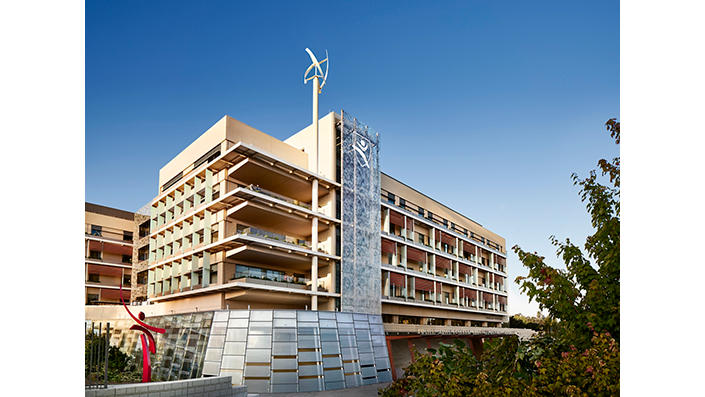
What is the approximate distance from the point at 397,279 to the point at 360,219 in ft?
27.1

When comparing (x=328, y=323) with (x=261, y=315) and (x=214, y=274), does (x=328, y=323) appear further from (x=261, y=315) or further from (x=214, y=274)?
(x=214, y=274)

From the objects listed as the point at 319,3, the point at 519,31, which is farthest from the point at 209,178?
the point at 519,31

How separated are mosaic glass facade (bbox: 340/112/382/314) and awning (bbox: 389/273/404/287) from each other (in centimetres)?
353

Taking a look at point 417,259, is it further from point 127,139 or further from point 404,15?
point 404,15

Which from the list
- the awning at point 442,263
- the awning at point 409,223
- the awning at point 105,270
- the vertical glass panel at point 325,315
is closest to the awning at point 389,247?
the awning at point 409,223

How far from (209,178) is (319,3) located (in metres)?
24.8

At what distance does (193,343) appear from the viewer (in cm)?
2727

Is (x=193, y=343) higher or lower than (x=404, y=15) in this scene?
lower

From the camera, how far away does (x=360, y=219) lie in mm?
37750

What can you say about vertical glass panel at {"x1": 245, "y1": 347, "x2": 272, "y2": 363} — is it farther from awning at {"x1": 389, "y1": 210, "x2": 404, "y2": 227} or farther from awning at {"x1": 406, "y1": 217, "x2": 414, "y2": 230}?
awning at {"x1": 406, "y1": 217, "x2": 414, "y2": 230}

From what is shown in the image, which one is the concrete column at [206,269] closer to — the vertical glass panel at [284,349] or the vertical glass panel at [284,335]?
the vertical glass panel at [284,335]

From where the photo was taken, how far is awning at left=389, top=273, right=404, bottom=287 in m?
42.4
